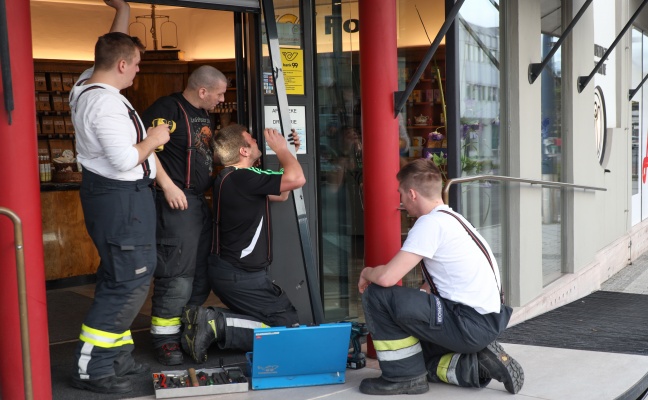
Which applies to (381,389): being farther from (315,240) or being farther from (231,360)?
(315,240)

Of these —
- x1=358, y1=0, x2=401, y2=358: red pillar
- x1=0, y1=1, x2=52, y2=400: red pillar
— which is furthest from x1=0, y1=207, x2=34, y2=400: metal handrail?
x1=358, y1=0, x2=401, y2=358: red pillar

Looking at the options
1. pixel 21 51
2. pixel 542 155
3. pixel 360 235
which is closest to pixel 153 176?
Result: pixel 21 51

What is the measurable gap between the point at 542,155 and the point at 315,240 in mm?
3111

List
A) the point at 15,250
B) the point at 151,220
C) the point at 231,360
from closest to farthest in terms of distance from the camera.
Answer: the point at 15,250 → the point at 151,220 → the point at 231,360

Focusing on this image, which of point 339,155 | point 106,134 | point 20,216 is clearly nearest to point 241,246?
point 106,134

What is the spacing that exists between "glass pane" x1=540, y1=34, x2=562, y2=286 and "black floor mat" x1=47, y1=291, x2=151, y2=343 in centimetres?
387

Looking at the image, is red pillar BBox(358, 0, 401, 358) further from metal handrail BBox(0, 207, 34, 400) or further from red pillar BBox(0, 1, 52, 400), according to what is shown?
metal handrail BBox(0, 207, 34, 400)

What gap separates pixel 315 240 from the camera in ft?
18.4

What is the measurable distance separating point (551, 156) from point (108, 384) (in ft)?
17.1

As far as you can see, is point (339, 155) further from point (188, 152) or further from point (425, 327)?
point (425, 327)

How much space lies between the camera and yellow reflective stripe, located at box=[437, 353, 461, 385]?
440 cm

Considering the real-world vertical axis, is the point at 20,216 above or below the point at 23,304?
above

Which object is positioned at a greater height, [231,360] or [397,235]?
[397,235]

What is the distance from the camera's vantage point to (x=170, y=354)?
186 inches
